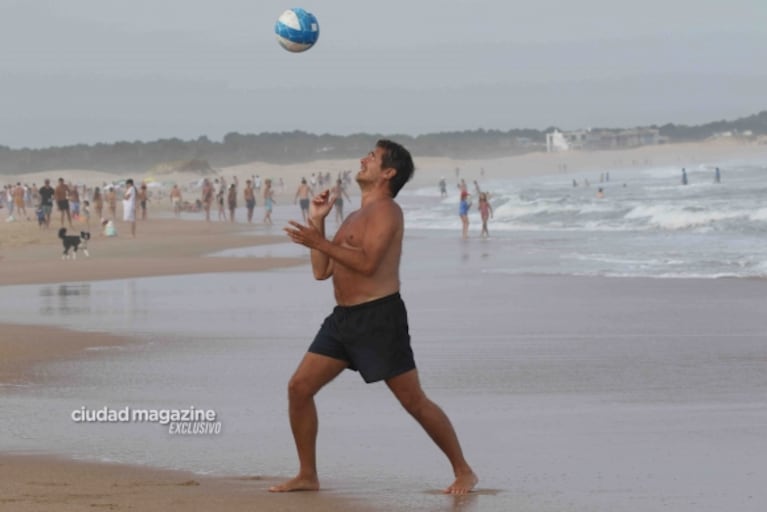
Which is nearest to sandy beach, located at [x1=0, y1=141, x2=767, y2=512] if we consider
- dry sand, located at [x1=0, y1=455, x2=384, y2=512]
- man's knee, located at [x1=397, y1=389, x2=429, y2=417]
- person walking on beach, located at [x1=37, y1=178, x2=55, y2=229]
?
dry sand, located at [x1=0, y1=455, x2=384, y2=512]

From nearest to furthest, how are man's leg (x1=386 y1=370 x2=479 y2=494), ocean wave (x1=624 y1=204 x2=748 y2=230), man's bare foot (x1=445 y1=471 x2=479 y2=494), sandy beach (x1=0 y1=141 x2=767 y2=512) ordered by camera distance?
sandy beach (x1=0 y1=141 x2=767 y2=512) < man's bare foot (x1=445 y1=471 x2=479 y2=494) < man's leg (x1=386 y1=370 x2=479 y2=494) < ocean wave (x1=624 y1=204 x2=748 y2=230)

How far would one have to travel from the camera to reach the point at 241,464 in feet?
23.3

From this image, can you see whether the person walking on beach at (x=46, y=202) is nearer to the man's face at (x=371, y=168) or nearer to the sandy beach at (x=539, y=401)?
the sandy beach at (x=539, y=401)

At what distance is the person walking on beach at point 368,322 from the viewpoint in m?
6.43

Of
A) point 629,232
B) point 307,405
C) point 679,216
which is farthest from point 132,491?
point 679,216

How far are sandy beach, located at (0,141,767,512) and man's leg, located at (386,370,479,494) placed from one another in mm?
133

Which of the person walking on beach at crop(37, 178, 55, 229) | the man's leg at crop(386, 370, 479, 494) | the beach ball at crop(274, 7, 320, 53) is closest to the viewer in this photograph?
the man's leg at crop(386, 370, 479, 494)

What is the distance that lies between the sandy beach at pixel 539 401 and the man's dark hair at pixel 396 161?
1384 mm

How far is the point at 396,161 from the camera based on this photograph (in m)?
6.63

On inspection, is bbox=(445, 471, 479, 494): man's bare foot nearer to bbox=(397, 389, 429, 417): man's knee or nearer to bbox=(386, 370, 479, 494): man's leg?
bbox=(386, 370, 479, 494): man's leg

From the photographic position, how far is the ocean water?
22.4 meters

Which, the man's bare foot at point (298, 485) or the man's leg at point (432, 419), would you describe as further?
the man's leg at point (432, 419)

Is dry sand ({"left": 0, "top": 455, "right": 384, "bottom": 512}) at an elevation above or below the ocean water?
above

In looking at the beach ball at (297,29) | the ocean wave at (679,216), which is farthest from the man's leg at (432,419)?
the ocean wave at (679,216)
